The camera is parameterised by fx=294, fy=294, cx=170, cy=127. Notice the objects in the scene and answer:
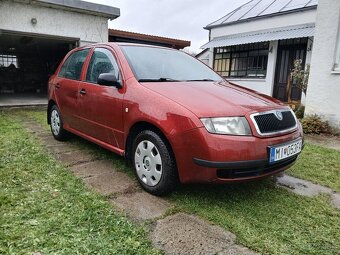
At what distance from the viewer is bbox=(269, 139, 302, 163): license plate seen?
103 inches

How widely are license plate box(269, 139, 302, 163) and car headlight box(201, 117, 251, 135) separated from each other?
32 centimetres

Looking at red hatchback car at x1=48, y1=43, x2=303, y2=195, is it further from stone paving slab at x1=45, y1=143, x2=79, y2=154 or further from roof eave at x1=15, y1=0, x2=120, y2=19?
roof eave at x1=15, y1=0, x2=120, y2=19

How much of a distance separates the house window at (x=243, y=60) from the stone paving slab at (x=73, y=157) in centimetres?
1101

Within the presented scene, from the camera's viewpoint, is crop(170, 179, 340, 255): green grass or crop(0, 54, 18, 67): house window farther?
crop(0, 54, 18, 67): house window

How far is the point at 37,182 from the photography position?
3.14 m

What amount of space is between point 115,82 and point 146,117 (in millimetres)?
655

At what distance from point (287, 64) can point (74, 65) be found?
1032cm

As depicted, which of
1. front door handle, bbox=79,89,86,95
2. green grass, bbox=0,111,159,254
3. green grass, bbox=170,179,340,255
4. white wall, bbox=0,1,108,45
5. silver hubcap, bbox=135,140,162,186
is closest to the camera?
green grass, bbox=0,111,159,254

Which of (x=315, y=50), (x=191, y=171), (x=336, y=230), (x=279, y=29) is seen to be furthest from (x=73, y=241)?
(x=279, y=29)

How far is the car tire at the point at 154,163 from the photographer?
272cm

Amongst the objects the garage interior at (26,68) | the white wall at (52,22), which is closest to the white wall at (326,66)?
the white wall at (52,22)

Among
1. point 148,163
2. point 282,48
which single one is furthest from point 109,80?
point 282,48

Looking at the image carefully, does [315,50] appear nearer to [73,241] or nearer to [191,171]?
[191,171]

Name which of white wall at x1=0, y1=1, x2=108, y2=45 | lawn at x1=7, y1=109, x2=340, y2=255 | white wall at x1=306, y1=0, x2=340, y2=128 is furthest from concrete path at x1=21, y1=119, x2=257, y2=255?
white wall at x1=0, y1=1, x2=108, y2=45
